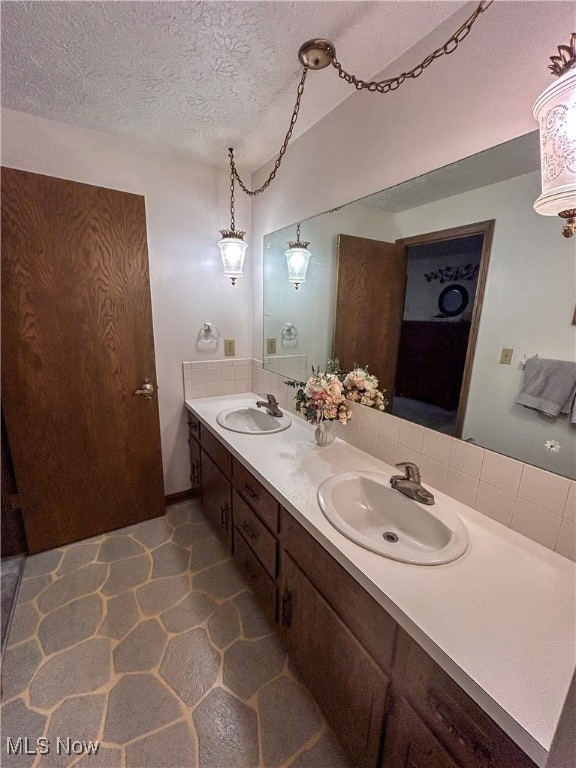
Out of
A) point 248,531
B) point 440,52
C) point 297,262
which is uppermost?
point 440,52

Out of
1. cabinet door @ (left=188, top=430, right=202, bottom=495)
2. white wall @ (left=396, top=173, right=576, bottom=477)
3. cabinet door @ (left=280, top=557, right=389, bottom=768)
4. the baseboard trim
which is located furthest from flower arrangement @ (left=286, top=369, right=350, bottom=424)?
the baseboard trim

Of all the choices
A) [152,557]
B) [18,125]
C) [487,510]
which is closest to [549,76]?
A: [487,510]

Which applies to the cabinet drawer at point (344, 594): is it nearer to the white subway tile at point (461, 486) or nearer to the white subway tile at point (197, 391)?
the white subway tile at point (461, 486)

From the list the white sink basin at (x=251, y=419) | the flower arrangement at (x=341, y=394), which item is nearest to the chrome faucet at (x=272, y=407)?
the white sink basin at (x=251, y=419)

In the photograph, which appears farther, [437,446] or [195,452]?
[195,452]

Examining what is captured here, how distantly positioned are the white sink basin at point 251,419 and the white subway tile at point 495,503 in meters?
1.00

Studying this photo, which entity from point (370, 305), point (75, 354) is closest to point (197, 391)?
point (75, 354)

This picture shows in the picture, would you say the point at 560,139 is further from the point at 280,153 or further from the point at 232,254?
the point at 232,254

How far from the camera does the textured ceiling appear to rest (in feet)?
3.19

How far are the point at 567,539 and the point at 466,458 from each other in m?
0.31

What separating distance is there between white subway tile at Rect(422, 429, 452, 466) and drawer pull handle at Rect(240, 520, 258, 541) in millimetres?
824

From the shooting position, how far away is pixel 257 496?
4.33 ft

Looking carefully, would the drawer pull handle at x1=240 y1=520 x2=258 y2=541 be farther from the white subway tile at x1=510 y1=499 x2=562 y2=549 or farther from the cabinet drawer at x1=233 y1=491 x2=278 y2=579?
the white subway tile at x1=510 y1=499 x2=562 y2=549

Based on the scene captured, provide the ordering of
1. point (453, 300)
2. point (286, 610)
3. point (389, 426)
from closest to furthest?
point (453, 300) < point (286, 610) < point (389, 426)
